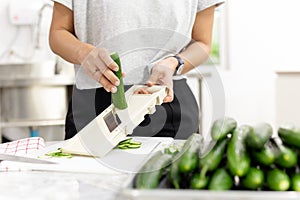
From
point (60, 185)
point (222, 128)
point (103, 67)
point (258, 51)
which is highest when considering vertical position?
point (258, 51)

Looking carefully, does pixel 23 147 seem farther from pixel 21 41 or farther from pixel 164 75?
pixel 21 41

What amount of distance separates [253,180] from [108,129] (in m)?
0.39

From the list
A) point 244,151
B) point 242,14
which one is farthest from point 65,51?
point 242,14

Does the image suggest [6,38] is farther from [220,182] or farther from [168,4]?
[220,182]

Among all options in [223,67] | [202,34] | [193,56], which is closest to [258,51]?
[223,67]

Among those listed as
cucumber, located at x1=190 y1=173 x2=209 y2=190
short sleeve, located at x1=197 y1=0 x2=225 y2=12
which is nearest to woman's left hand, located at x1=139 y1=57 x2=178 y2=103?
short sleeve, located at x1=197 y1=0 x2=225 y2=12

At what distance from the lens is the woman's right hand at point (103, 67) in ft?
3.36

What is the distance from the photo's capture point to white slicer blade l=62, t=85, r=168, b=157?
103 centimetres

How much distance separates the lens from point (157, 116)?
123cm

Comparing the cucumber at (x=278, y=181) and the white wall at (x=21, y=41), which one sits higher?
the white wall at (x=21, y=41)

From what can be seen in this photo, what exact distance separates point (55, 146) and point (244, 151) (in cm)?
52

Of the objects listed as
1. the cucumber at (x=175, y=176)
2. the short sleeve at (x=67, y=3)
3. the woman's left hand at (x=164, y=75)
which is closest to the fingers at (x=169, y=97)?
the woman's left hand at (x=164, y=75)

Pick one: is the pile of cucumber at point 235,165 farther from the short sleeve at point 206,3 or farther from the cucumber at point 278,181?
the short sleeve at point 206,3

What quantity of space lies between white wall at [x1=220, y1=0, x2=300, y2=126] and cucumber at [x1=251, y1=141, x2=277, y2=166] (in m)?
2.95
